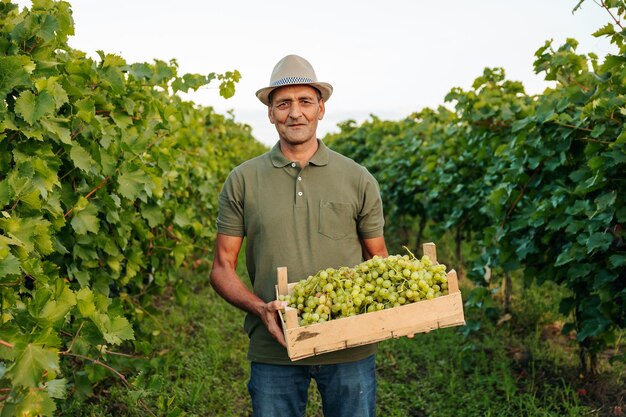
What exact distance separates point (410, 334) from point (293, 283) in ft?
1.93

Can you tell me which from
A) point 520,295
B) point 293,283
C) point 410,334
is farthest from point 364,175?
point 520,295

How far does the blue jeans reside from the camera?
2.88 m

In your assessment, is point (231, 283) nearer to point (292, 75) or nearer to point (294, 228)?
point (294, 228)

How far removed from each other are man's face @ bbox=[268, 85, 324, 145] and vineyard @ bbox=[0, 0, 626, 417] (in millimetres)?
970

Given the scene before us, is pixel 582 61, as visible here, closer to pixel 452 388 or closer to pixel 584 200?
pixel 584 200

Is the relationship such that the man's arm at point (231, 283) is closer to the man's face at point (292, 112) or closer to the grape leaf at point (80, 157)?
the man's face at point (292, 112)

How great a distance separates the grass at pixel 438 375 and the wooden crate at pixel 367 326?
181 cm

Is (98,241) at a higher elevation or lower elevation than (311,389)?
higher

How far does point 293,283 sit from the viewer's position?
281 cm

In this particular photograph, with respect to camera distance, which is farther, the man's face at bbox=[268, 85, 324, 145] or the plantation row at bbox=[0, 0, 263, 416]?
the man's face at bbox=[268, 85, 324, 145]

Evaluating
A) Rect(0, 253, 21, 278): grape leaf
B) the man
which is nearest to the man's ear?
the man

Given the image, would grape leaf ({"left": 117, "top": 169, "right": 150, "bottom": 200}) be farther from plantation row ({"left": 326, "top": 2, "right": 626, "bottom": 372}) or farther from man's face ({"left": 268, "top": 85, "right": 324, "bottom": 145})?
plantation row ({"left": 326, "top": 2, "right": 626, "bottom": 372})

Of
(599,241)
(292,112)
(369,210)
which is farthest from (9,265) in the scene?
(599,241)

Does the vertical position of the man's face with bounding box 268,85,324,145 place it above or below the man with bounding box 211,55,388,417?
above
